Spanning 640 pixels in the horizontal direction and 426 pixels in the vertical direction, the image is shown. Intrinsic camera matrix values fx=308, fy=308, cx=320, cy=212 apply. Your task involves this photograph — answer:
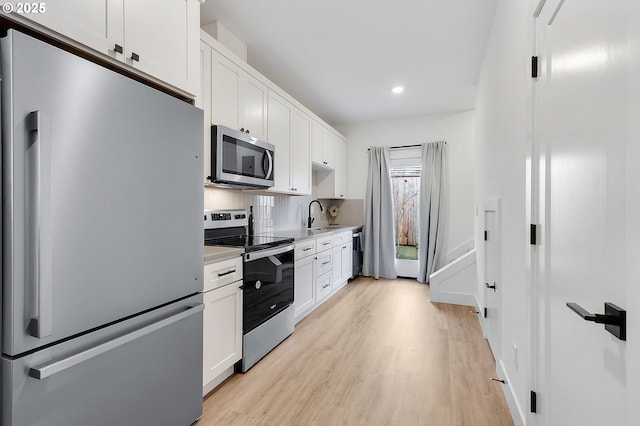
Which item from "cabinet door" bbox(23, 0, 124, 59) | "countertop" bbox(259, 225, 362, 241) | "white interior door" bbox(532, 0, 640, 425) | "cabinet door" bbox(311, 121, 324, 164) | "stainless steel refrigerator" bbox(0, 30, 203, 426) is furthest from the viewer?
"cabinet door" bbox(311, 121, 324, 164)

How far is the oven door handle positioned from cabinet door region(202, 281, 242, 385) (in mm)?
187

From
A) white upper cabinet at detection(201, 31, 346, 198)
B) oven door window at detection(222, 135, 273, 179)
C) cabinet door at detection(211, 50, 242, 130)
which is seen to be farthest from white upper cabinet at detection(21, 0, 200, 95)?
oven door window at detection(222, 135, 273, 179)

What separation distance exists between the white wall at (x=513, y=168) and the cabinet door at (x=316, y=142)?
2202 millimetres

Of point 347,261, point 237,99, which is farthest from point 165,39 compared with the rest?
point 347,261

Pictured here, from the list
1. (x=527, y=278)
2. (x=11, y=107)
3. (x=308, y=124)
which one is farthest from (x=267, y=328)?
(x=308, y=124)

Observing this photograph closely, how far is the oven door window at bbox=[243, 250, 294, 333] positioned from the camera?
2.23 metres

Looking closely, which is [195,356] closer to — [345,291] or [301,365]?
[301,365]

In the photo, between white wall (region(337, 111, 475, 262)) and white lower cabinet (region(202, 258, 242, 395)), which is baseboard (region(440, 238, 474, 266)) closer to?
white wall (region(337, 111, 475, 262))

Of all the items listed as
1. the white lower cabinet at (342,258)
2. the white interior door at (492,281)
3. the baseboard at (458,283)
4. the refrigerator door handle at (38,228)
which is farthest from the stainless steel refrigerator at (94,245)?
the baseboard at (458,283)

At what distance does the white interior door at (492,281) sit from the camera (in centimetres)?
229

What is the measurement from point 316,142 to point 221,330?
2882 millimetres

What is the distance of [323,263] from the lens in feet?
12.3

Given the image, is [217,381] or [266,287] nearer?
[217,381]

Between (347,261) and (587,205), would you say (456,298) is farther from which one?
(587,205)
